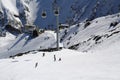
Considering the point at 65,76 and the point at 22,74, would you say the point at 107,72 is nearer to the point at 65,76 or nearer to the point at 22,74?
the point at 65,76

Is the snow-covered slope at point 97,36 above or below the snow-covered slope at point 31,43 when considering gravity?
below


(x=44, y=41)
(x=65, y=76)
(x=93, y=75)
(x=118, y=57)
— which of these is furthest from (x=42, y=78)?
(x=44, y=41)

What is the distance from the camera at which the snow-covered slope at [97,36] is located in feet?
156

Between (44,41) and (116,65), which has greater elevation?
(44,41)

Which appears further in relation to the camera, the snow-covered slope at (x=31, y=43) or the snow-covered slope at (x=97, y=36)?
the snow-covered slope at (x=31, y=43)

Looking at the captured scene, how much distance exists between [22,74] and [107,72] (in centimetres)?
621

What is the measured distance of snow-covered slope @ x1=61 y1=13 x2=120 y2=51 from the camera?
47.7m

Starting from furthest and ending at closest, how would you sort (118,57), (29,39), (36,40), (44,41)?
1. (29,39)
2. (36,40)
3. (44,41)
4. (118,57)

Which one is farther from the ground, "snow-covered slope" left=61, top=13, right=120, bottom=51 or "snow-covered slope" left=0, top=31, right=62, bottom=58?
"snow-covered slope" left=0, top=31, right=62, bottom=58

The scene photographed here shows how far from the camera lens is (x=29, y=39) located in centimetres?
16050

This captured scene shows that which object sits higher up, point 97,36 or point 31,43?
point 31,43

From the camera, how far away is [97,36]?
6962 cm

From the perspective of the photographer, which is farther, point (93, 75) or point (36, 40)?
point (36, 40)

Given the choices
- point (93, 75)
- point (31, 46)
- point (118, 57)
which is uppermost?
point (31, 46)
